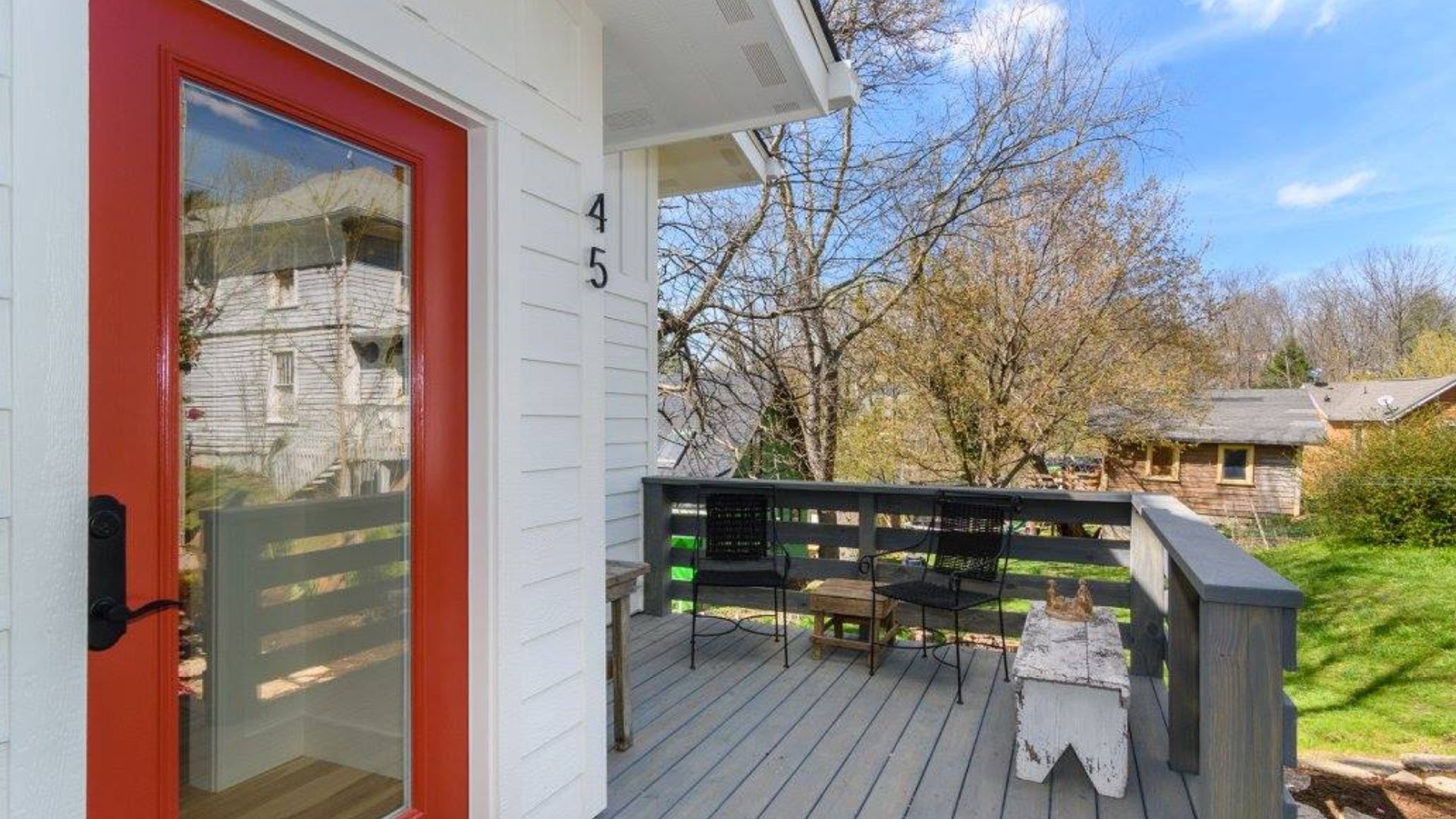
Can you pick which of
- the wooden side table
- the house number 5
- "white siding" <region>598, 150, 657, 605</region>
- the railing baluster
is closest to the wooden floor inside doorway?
the wooden side table

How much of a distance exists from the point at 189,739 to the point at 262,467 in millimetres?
464

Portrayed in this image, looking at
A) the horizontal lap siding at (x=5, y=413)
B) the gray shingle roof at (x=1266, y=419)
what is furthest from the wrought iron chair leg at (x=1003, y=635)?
the gray shingle roof at (x=1266, y=419)

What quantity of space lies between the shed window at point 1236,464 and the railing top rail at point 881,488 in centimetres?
1793

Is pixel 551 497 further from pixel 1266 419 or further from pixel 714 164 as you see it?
pixel 1266 419

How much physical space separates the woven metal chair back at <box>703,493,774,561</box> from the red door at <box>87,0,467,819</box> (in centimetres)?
266

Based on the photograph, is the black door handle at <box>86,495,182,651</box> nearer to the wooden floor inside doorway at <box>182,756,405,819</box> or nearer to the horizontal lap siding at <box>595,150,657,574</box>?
the wooden floor inside doorway at <box>182,756,405,819</box>

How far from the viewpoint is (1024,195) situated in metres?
8.85

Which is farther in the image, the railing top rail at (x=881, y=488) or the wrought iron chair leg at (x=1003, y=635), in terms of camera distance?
the railing top rail at (x=881, y=488)

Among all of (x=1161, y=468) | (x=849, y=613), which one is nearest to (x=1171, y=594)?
(x=849, y=613)

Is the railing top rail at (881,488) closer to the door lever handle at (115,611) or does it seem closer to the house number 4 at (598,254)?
the house number 4 at (598,254)

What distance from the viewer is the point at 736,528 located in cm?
444

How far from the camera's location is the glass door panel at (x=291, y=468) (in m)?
1.30

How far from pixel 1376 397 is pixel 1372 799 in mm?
16374

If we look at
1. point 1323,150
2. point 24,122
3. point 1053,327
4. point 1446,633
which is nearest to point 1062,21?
point 1053,327
